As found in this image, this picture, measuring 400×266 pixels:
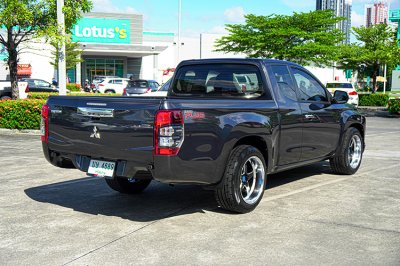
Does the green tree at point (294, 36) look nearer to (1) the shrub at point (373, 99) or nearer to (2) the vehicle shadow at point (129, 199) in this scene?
(1) the shrub at point (373, 99)

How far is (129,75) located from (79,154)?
192 feet

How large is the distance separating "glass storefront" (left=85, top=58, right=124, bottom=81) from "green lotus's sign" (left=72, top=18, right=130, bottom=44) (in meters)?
4.71

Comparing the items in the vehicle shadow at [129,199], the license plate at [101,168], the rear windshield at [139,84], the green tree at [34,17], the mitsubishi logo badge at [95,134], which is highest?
the green tree at [34,17]

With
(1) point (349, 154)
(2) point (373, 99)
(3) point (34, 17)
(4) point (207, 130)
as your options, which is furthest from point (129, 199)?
(2) point (373, 99)

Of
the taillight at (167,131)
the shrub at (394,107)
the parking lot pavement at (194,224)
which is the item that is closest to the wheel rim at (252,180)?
the parking lot pavement at (194,224)

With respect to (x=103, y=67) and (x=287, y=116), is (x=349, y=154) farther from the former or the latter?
(x=103, y=67)

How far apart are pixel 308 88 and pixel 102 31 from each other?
53100mm

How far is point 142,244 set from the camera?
4.54 metres

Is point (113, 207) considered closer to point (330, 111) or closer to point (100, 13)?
point (330, 111)

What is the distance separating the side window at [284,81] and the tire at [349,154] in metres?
1.72

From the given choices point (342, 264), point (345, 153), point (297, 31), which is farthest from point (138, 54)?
point (342, 264)

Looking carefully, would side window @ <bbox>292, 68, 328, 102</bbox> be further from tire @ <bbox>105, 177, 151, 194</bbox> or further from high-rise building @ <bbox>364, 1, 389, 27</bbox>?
high-rise building @ <bbox>364, 1, 389, 27</bbox>

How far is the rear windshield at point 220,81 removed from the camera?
6.11 m

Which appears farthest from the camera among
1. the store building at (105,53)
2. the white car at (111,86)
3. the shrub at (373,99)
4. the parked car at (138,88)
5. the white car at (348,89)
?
the store building at (105,53)
